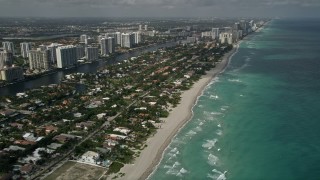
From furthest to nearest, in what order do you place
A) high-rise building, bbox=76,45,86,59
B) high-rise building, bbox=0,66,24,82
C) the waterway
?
high-rise building, bbox=76,45,86,59, high-rise building, bbox=0,66,24,82, the waterway

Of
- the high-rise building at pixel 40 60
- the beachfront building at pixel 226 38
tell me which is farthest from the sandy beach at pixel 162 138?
the beachfront building at pixel 226 38

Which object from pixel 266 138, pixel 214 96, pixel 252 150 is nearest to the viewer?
pixel 252 150

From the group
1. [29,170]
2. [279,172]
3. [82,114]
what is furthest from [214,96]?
[29,170]

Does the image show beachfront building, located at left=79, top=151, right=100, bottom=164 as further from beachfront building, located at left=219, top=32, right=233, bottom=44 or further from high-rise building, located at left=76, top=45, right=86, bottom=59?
beachfront building, located at left=219, top=32, right=233, bottom=44

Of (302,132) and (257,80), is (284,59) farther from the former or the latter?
(302,132)

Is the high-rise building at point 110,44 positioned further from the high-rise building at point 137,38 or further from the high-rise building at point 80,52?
the high-rise building at point 137,38

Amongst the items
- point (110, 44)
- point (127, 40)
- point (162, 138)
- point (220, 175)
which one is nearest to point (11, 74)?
point (110, 44)

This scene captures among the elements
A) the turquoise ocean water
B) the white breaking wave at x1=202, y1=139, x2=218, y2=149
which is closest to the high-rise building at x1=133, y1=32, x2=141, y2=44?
the turquoise ocean water
